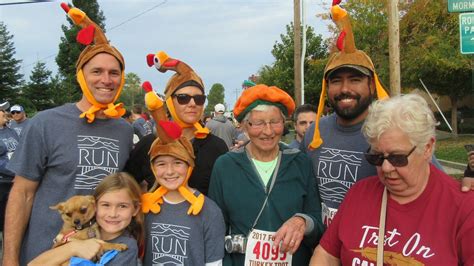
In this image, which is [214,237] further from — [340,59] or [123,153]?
[340,59]

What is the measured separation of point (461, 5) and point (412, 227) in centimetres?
560

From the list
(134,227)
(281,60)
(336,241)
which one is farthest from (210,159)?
(281,60)

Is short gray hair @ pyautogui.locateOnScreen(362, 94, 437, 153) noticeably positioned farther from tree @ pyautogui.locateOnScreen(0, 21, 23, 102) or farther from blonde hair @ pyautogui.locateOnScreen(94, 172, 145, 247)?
tree @ pyautogui.locateOnScreen(0, 21, 23, 102)

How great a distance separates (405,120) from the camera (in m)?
2.05

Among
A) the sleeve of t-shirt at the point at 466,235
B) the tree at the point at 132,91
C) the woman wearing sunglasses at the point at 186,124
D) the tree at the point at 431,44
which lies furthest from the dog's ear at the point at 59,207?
the tree at the point at 132,91

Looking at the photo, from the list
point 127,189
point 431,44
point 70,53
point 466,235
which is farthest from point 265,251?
point 70,53

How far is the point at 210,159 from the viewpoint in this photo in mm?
3365

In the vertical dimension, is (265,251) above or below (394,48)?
below

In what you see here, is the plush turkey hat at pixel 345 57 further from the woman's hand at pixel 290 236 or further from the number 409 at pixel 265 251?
the number 409 at pixel 265 251

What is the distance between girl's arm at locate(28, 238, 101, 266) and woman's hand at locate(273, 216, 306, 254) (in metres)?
1.04

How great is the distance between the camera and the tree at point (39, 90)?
37.8 meters

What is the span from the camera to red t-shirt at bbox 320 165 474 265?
192cm

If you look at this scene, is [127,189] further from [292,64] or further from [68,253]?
[292,64]

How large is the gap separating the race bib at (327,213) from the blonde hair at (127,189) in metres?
1.14
